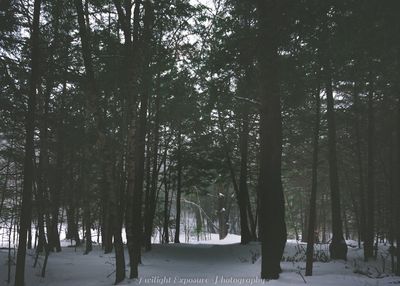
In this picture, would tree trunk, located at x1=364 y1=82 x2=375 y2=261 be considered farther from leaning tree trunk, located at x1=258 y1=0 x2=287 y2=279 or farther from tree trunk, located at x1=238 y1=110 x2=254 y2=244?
leaning tree trunk, located at x1=258 y1=0 x2=287 y2=279

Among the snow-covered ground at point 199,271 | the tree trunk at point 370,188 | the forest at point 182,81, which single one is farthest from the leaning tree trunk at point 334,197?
the tree trunk at point 370,188

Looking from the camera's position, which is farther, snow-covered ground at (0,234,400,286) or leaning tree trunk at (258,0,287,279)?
leaning tree trunk at (258,0,287,279)

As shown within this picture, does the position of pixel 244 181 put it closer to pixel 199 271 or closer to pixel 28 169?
pixel 199 271

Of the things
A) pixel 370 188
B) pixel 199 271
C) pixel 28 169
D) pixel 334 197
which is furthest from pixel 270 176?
pixel 370 188

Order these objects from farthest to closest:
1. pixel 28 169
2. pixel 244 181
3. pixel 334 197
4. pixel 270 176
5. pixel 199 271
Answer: pixel 244 181 < pixel 334 197 < pixel 199 271 < pixel 270 176 < pixel 28 169

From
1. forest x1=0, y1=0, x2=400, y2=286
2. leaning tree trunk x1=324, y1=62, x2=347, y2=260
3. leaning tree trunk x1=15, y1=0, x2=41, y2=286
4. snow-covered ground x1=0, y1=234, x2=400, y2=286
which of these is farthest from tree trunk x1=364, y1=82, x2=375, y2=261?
leaning tree trunk x1=15, y1=0, x2=41, y2=286

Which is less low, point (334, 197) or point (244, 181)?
point (244, 181)

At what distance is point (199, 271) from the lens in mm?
12805

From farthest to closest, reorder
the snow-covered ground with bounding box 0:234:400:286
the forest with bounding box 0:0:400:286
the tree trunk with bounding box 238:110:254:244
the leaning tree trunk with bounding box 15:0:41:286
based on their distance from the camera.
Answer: the tree trunk with bounding box 238:110:254:244 < the leaning tree trunk with bounding box 15:0:41:286 < the snow-covered ground with bounding box 0:234:400:286 < the forest with bounding box 0:0:400:286

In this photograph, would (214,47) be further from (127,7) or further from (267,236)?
(267,236)

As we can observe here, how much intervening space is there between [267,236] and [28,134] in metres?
5.77

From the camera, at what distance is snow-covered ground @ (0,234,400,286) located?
921cm

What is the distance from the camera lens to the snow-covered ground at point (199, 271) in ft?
30.2

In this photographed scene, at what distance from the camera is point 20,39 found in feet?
33.6
